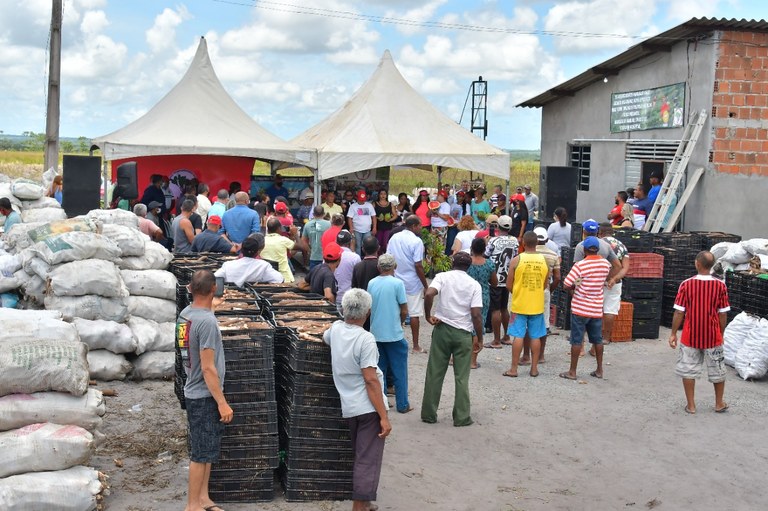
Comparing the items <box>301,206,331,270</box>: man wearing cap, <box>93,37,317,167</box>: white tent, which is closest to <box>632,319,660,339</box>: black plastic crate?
<box>301,206,331,270</box>: man wearing cap

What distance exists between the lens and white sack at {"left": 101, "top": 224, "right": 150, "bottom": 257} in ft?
32.4

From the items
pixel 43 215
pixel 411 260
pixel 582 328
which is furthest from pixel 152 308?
pixel 582 328

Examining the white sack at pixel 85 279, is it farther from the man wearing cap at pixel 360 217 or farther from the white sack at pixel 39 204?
the man wearing cap at pixel 360 217

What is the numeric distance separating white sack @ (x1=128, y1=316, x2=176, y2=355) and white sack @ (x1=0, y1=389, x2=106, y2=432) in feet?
9.15

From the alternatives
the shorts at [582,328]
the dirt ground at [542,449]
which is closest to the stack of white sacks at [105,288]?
the dirt ground at [542,449]

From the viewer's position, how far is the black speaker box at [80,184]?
1331 centimetres

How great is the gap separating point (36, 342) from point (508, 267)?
624 cm

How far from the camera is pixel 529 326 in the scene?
10.2m

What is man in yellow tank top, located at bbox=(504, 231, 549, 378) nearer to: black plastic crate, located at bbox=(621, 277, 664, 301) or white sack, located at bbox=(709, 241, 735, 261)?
black plastic crate, located at bbox=(621, 277, 664, 301)

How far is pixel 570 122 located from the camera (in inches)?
851

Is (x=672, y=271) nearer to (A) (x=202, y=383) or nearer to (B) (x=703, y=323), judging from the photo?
(B) (x=703, y=323)

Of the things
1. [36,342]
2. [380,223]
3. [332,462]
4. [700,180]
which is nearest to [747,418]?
[332,462]

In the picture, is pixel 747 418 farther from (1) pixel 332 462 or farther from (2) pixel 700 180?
(2) pixel 700 180

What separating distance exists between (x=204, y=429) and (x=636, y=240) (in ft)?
28.0
